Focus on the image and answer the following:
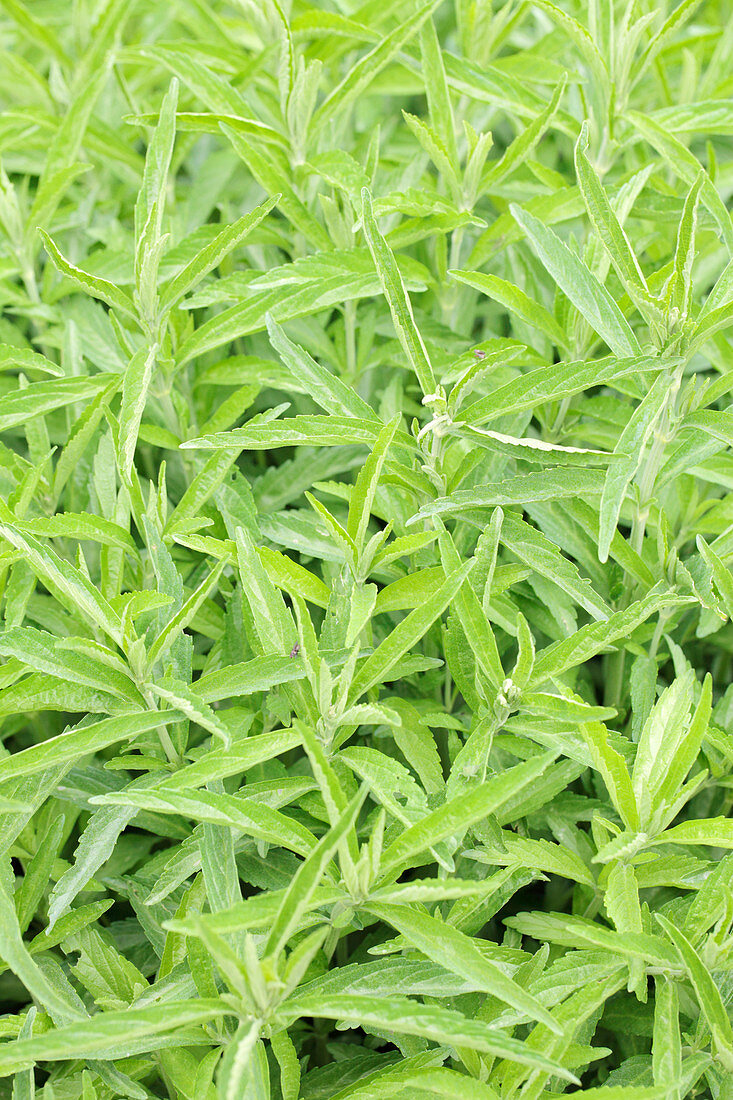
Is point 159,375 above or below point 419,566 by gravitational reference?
above

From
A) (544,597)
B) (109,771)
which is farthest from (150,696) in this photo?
(544,597)

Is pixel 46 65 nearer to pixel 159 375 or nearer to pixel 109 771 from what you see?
pixel 159 375

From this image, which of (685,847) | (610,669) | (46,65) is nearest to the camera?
(685,847)

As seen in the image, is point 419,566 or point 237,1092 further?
point 419,566

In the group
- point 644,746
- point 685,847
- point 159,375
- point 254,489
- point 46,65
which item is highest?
point 46,65

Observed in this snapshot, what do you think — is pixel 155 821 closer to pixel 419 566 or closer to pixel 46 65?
pixel 419 566

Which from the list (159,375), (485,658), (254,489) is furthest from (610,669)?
(159,375)

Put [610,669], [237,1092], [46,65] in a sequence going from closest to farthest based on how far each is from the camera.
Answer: [237,1092] < [610,669] < [46,65]
